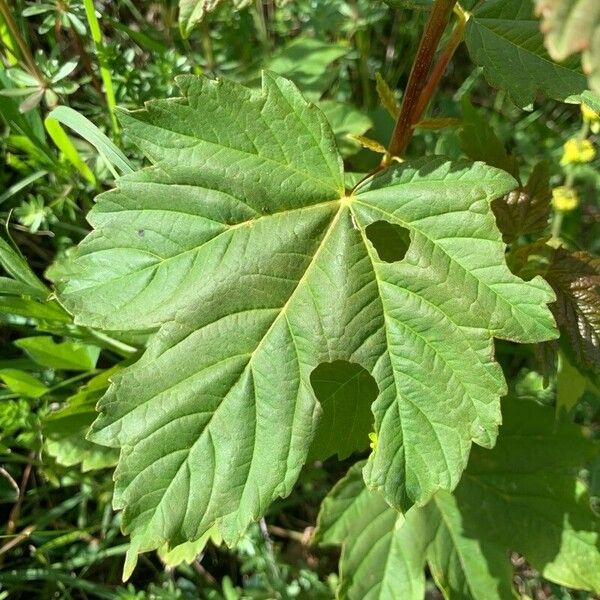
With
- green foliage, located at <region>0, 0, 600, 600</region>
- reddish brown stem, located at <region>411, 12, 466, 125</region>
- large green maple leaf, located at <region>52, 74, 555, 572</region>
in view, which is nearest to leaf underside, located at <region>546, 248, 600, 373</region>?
green foliage, located at <region>0, 0, 600, 600</region>

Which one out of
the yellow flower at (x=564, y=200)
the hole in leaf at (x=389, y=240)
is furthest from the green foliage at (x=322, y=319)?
the yellow flower at (x=564, y=200)

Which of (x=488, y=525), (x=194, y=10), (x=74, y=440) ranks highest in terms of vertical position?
(x=194, y=10)

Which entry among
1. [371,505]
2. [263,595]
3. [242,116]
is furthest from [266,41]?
[263,595]

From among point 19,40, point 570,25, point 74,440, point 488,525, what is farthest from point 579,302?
point 19,40

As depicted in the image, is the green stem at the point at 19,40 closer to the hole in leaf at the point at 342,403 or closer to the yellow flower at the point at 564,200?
the hole in leaf at the point at 342,403

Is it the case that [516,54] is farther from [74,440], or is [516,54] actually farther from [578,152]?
[74,440]

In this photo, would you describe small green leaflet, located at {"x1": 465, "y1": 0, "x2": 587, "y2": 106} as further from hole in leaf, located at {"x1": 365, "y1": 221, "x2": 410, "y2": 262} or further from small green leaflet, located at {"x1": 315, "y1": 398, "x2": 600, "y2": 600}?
small green leaflet, located at {"x1": 315, "y1": 398, "x2": 600, "y2": 600}

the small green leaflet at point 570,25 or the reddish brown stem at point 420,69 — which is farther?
the reddish brown stem at point 420,69
